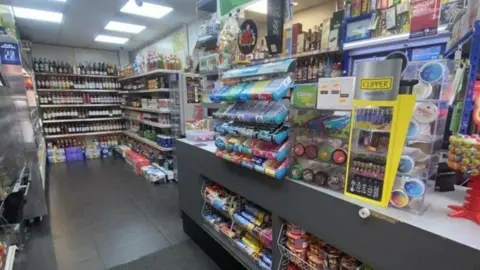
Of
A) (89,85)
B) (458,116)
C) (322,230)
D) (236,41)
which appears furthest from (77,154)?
(458,116)

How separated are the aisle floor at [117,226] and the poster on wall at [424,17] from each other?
2.68m

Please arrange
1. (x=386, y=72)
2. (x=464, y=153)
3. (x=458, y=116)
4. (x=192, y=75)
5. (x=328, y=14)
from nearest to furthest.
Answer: (x=464, y=153)
(x=386, y=72)
(x=458, y=116)
(x=328, y=14)
(x=192, y=75)

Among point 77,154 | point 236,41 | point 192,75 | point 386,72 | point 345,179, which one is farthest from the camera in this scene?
point 77,154

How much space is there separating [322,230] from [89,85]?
23.5 ft

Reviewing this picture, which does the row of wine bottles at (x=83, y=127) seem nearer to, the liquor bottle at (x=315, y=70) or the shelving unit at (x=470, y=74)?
the liquor bottle at (x=315, y=70)

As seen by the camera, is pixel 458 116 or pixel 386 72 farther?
pixel 458 116

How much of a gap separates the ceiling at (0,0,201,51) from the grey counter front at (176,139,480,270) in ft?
12.2

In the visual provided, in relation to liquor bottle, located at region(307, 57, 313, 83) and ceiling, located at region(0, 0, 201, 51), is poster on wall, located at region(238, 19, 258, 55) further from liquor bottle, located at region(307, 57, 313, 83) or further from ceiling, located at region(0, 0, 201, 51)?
ceiling, located at region(0, 0, 201, 51)

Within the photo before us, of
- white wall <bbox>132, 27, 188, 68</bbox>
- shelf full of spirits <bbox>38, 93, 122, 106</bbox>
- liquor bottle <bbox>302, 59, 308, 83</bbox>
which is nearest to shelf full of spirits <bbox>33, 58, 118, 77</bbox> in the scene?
shelf full of spirits <bbox>38, 93, 122, 106</bbox>

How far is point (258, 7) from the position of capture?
5.40 ft

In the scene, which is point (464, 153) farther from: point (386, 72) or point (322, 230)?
point (322, 230)

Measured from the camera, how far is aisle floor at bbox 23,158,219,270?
2.30m

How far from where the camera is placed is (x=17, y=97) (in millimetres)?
2854

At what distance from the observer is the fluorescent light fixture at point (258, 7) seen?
1588 mm
